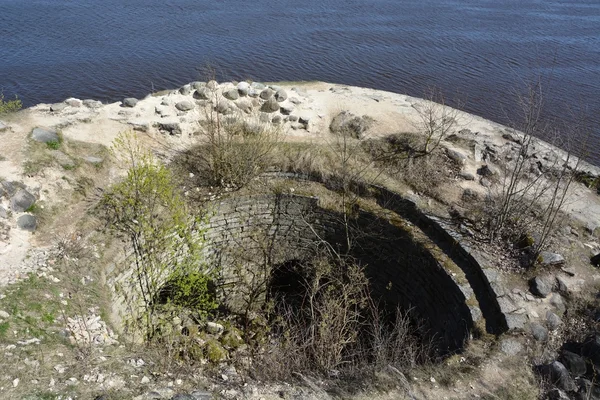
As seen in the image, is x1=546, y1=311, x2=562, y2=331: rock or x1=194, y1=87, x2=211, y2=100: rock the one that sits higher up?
x1=194, y1=87, x2=211, y2=100: rock

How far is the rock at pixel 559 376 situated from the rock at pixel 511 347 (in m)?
0.57

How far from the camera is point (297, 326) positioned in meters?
12.4

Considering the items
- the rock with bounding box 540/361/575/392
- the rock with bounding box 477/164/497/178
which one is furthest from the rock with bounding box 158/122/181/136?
the rock with bounding box 540/361/575/392

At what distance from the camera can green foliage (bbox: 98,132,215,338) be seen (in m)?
10.9

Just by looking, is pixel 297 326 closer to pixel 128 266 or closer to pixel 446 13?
pixel 128 266

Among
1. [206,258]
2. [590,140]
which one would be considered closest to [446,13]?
[590,140]

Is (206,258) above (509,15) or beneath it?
beneath

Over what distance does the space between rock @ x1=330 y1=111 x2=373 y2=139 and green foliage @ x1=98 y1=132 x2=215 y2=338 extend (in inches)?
217

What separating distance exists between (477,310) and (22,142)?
11626 mm

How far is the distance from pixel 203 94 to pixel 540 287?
11138 millimetres

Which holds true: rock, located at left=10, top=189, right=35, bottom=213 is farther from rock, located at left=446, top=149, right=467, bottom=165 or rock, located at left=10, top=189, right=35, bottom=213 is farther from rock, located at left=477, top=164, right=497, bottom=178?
rock, located at left=477, top=164, right=497, bottom=178

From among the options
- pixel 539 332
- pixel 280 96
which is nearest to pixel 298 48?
pixel 280 96

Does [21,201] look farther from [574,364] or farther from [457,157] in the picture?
[574,364]

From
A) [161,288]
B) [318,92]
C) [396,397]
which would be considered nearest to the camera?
[396,397]
